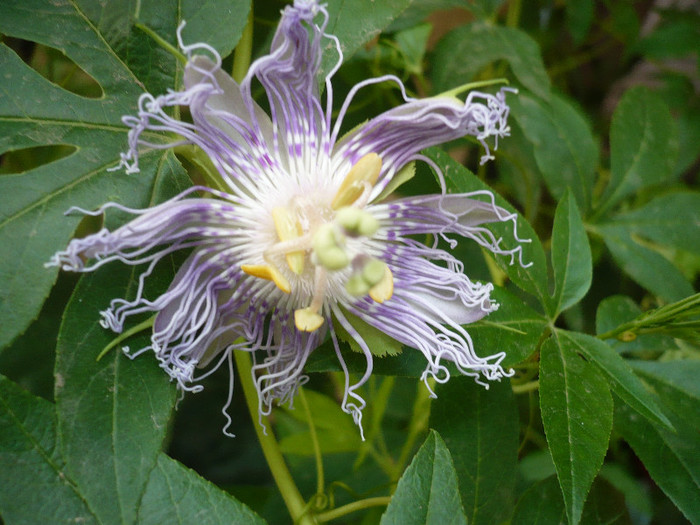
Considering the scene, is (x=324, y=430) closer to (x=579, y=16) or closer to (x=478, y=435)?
(x=478, y=435)

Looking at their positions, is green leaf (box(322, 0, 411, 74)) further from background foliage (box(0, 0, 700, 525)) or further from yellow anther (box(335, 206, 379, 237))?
yellow anther (box(335, 206, 379, 237))

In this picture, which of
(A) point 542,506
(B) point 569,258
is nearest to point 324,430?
(A) point 542,506

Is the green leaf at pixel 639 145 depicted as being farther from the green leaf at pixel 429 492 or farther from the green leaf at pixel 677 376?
the green leaf at pixel 429 492

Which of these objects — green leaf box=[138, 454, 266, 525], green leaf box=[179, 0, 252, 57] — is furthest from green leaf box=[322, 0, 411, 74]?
green leaf box=[138, 454, 266, 525]

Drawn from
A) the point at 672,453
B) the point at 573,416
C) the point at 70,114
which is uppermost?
the point at 70,114

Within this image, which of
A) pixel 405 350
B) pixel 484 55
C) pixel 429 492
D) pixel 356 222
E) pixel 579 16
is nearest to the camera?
pixel 356 222

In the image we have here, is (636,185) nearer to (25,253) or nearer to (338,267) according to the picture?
(338,267)
